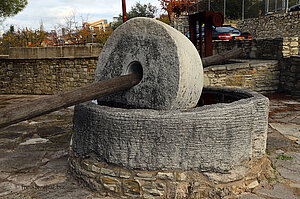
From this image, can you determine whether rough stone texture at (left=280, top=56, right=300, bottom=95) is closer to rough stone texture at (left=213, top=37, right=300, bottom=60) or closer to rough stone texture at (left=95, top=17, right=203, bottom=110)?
rough stone texture at (left=213, top=37, right=300, bottom=60)

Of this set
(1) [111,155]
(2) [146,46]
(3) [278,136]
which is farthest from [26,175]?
(3) [278,136]

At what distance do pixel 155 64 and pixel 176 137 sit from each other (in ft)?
2.72

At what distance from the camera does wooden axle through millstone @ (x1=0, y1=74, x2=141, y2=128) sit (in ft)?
6.67

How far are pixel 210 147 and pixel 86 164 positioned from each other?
118 centimetres

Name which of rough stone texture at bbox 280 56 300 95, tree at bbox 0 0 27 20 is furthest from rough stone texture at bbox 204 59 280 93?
tree at bbox 0 0 27 20

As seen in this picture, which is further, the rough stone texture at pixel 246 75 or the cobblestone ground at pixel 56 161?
the rough stone texture at pixel 246 75

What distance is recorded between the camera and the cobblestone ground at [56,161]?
2.56m

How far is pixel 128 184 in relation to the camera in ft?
7.91

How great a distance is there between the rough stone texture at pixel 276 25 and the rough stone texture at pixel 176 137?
10.2 m

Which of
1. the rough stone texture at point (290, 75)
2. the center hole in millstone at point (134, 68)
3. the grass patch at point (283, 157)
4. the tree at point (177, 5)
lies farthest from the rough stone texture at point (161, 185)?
the tree at point (177, 5)

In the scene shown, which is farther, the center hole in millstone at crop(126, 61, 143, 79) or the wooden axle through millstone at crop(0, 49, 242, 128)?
the center hole in millstone at crop(126, 61, 143, 79)

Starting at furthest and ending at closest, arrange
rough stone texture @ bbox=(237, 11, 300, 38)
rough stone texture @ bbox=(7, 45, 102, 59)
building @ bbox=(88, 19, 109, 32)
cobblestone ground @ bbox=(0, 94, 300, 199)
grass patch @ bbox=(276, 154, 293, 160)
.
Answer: building @ bbox=(88, 19, 109, 32) < rough stone texture @ bbox=(237, 11, 300, 38) < rough stone texture @ bbox=(7, 45, 102, 59) < grass patch @ bbox=(276, 154, 293, 160) < cobblestone ground @ bbox=(0, 94, 300, 199)

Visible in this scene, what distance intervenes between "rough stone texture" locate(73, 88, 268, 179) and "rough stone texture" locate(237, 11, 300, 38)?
10.2 m

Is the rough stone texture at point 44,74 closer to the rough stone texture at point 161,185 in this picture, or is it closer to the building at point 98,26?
the building at point 98,26
